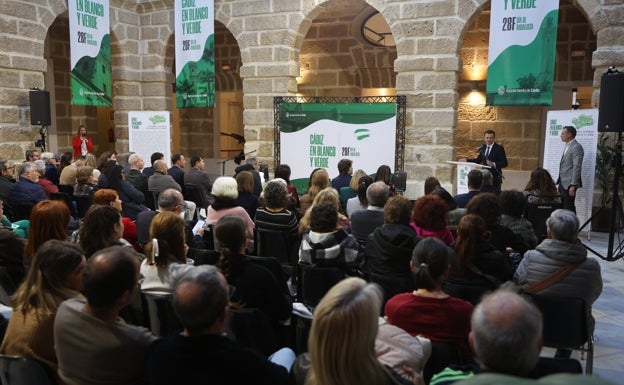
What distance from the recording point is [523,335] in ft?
4.85

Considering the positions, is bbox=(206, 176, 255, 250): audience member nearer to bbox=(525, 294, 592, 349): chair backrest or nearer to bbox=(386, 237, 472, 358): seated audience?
bbox=(386, 237, 472, 358): seated audience

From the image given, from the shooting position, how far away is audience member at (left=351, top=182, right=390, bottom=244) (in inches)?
166

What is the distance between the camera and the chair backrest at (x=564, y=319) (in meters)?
2.78

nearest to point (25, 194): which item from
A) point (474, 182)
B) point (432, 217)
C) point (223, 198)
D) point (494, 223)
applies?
point (223, 198)

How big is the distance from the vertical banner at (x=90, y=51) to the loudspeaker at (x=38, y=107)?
0.57m

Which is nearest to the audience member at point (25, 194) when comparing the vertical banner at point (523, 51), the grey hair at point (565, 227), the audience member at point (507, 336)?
the grey hair at point (565, 227)

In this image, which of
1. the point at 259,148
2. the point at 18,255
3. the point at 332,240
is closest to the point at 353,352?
the point at 332,240

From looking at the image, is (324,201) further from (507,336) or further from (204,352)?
(507,336)

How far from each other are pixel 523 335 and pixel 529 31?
6.81 m

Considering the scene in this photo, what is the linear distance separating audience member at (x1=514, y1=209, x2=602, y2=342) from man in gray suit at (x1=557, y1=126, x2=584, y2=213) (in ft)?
13.1

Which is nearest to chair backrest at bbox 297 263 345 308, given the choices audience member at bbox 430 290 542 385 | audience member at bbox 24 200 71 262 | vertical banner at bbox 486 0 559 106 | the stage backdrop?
audience member at bbox 24 200 71 262

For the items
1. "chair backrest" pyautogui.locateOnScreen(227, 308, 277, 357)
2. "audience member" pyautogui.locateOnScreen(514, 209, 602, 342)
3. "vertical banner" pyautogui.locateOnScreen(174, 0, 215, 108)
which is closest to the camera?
"chair backrest" pyautogui.locateOnScreen(227, 308, 277, 357)

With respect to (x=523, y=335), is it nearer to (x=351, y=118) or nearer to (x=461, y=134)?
(x=351, y=118)

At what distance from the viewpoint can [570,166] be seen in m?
6.93
